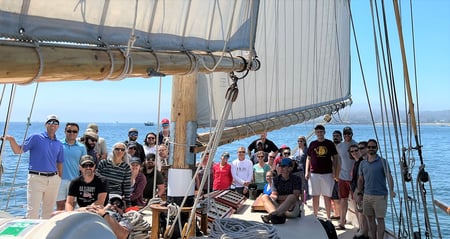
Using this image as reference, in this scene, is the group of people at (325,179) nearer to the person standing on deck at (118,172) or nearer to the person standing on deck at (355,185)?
the person standing on deck at (355,185)

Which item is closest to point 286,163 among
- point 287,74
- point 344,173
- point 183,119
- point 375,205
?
point 375,205

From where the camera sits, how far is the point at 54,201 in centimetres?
537

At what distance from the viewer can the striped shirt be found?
191 inches

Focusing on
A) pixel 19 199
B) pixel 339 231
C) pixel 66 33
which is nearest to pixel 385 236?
pixel 339 231

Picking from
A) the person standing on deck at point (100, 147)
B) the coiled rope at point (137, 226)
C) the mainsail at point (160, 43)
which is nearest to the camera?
the mainsail at point (160, 43)

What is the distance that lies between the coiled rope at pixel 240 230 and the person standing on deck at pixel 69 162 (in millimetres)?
2160

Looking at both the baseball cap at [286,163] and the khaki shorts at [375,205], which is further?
the baseball cap at [286,163]

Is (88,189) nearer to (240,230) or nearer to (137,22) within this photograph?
(240,230)

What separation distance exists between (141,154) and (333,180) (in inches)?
107

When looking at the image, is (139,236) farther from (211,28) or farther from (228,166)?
(228,166)

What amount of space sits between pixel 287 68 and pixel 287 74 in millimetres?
94

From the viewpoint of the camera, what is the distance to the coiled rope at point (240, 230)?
150 inches

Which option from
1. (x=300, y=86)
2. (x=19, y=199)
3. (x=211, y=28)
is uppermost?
(x=300, y=86)

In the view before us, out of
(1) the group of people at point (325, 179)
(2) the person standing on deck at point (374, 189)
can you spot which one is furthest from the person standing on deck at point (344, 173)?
(2) the person standing on deck at point (374, 189)
